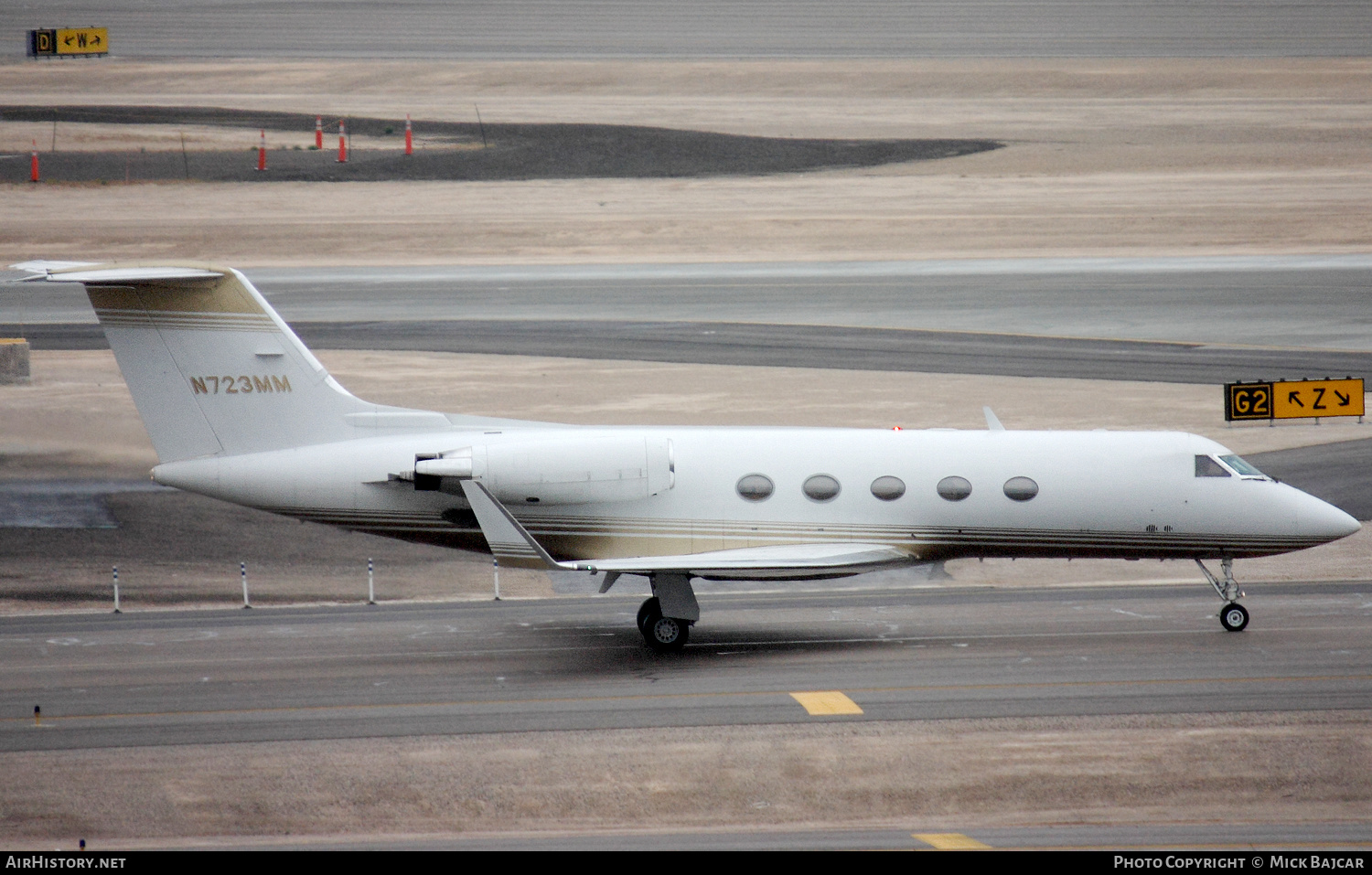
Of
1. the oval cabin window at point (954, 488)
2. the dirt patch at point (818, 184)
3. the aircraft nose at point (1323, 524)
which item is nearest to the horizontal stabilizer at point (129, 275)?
the oval cabin window at point (954, 488)

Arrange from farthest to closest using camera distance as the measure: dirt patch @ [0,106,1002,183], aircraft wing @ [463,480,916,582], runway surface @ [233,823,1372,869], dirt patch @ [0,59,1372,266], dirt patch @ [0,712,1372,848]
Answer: dirt patch @ [0,106,1002,183], dirt patch @ [0,59,1372,266], aircraft wing @ [463,480,916,582], dirt patch @ [0,712,1372,848], runway surface @ [233,823,1372,869]

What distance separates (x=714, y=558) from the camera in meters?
20.8

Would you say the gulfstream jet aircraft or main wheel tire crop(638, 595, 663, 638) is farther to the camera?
main wheel tire crop(638, 595, 663, 638)

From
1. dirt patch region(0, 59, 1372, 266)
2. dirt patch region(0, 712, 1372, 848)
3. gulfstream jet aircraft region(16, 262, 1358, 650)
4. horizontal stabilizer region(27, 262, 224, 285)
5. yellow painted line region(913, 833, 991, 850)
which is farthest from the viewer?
dirt patch region(0, 59, 1372, 266)

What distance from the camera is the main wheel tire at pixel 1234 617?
22016 mm

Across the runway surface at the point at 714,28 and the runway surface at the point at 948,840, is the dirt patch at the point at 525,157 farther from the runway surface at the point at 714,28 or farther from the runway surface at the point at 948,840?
the runway surface at the point at 948,840

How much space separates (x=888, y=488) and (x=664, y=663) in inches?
157

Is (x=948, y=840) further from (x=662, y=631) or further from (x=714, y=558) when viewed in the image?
(x=662, y=631)

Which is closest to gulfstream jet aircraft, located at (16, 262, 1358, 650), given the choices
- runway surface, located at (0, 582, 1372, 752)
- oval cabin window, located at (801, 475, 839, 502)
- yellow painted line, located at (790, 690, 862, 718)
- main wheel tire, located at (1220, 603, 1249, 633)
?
oval cabin window, located at (801, 475, 839, 502)

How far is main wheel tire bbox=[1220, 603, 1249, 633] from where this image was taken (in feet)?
72.2

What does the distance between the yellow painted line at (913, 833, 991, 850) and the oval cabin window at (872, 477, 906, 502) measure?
6995 millimetres

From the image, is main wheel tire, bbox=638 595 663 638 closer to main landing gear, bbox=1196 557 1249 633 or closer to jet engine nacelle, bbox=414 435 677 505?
jet engine nacelle, bbox=414 435 677 505

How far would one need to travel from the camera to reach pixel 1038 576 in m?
27.5

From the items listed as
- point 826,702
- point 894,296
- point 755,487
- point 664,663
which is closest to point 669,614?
point 664,663
